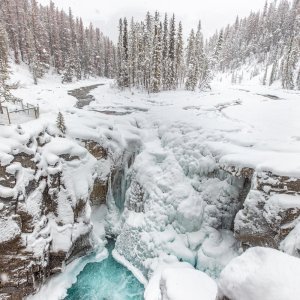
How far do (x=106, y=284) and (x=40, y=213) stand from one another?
5.40 metres

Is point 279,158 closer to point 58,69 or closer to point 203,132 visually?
point 203,132

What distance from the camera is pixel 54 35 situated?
56906 millimetres

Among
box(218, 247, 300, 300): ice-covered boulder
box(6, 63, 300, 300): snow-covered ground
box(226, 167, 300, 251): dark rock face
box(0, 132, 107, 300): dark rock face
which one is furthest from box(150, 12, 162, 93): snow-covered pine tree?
box(218, 247, 300, 300): ice-covered boulder

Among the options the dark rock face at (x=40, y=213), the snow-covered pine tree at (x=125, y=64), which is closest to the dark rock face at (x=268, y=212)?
the dark rock face at (x=40, y=213)

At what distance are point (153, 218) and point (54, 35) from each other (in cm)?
5568

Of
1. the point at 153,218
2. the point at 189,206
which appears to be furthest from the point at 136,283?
the point at 189,206

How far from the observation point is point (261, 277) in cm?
323

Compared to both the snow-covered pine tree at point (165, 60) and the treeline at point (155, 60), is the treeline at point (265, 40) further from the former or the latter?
the snow-covered pine tree at point (165, 60)

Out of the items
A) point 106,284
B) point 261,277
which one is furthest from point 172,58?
point 261,277

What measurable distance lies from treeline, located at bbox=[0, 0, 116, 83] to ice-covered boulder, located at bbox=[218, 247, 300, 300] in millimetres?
43619

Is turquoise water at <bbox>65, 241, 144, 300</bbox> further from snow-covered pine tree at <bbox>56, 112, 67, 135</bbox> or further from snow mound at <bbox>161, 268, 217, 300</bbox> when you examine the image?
snow-covered pine tree at <bbox>56, 112, 67, 135</bbox>

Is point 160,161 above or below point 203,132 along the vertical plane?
below

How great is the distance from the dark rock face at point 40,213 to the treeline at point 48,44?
3233 cm

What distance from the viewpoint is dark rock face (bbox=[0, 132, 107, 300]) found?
11047 millimetres
